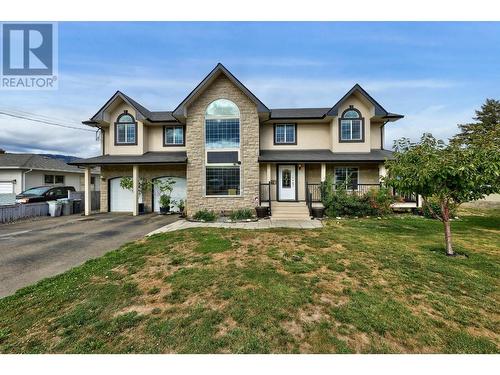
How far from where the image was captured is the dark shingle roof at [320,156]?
45.1 ft

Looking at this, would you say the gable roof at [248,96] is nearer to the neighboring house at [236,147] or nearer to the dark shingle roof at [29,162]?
the neighboring house at [236,147]

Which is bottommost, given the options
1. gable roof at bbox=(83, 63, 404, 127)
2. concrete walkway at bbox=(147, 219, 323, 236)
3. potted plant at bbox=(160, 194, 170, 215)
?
concrete walkway at bbox=(147, 219, 323, 236)

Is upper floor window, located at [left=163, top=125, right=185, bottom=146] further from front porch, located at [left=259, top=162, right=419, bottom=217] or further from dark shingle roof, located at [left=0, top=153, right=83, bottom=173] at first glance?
dark shingle roof, located at [left=0, top=153, right=83, bottom=173]

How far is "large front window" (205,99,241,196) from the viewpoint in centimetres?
1357

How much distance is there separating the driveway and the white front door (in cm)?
797

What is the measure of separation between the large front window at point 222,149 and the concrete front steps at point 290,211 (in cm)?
254

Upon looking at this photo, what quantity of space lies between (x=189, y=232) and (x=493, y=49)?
1856 cm

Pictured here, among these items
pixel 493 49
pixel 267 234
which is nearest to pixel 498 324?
pixel 267 234

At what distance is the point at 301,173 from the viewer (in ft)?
49.6

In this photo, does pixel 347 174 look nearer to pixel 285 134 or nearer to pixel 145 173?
pixel 285 134

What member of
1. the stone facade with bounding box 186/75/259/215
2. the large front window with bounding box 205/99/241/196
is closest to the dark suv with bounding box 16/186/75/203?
the stone facade with bounding box 186/75/259/215

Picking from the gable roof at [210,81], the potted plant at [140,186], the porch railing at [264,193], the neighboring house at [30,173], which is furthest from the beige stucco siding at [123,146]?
the neighboring house at [30,173]

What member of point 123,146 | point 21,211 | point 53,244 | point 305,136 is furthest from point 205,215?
point 21,211

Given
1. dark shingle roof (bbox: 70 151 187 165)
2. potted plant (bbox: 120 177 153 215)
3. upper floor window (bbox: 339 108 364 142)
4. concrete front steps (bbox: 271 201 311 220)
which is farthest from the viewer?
potted plant (bbox: 120 177 153 215)
